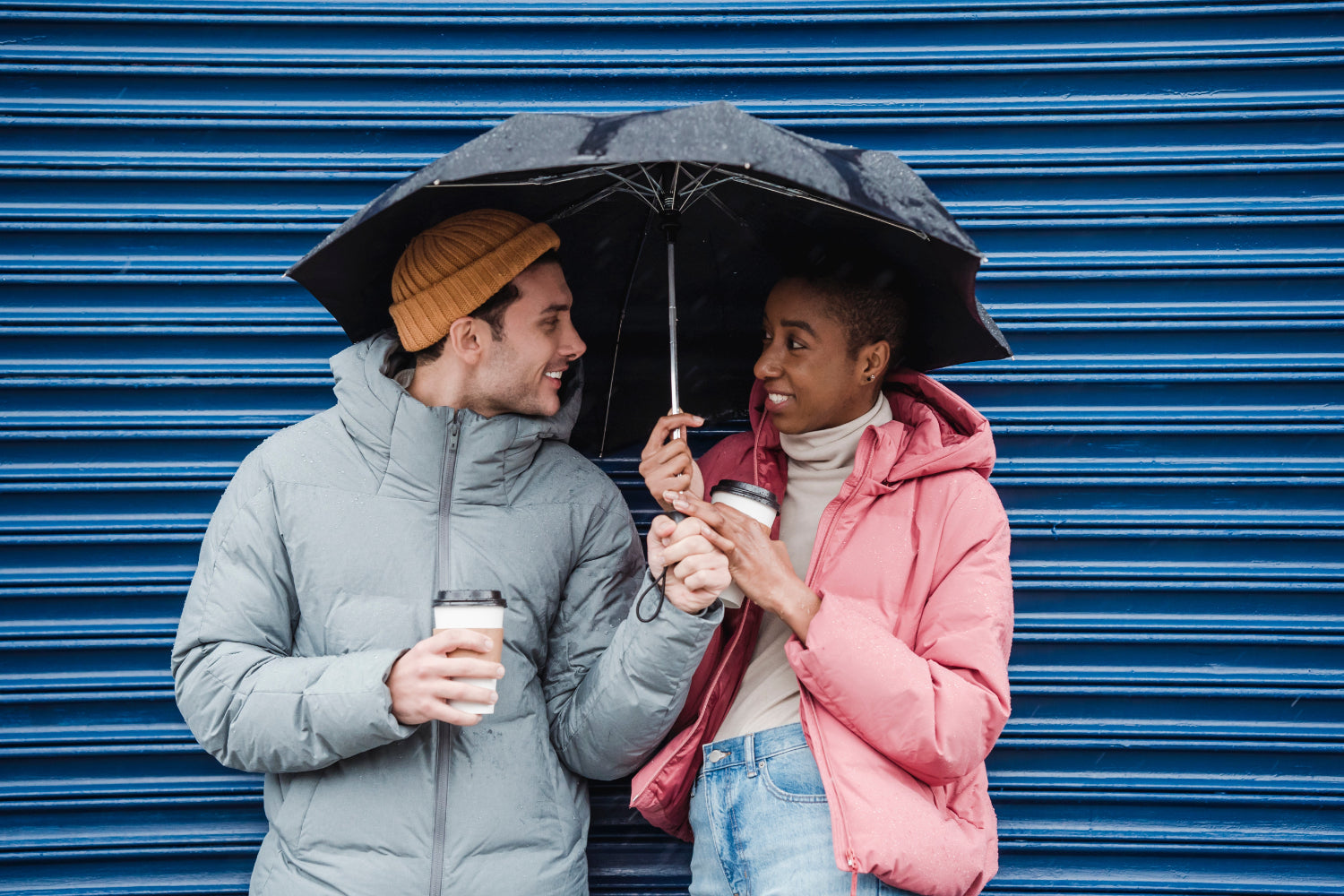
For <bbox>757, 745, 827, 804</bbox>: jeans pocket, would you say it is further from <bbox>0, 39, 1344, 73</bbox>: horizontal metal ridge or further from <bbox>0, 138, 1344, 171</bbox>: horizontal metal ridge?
<bbox>0, 39, 1344, 73</bbox>: horizontal metal ridge

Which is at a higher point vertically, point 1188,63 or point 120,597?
point 1188,63

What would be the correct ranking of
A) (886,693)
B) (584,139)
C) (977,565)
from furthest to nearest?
1. (977,565)
2. (886,693)
3. (584,139)

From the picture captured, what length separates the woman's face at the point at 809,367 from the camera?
2506mm

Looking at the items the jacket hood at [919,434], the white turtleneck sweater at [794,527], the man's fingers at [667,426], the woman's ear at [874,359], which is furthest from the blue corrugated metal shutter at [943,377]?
the man's fingers at [667,426]

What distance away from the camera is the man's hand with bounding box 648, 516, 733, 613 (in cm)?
210

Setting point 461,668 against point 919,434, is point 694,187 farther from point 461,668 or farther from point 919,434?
point 461,668

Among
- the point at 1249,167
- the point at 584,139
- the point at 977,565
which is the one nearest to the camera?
the point at 584,139

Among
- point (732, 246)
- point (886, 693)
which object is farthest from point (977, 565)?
point (732, 246)

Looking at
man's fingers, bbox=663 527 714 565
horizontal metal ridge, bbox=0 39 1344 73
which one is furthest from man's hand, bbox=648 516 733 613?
horizontal metal ridge, bbox=0 39 1344 73

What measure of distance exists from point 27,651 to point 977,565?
3.21 m

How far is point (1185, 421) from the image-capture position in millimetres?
3281

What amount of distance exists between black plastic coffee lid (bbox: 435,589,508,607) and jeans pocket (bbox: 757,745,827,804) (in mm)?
819

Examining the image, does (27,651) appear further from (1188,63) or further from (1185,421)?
(1188,63)

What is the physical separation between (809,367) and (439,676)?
4.07ft
